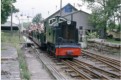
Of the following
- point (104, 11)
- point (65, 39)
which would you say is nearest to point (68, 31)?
point (65, 39)

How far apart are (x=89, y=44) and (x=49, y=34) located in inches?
657

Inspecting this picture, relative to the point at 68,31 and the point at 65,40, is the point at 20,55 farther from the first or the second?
the point at 68,31

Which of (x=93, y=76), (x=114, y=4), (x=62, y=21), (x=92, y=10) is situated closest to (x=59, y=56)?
(x=62, y=21)

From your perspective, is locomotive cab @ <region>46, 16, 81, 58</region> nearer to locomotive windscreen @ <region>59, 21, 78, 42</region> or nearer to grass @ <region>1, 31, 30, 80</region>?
locomotive windscreen @ <region>59, 21, 78, 42</region>

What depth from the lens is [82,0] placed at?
60.4 metres

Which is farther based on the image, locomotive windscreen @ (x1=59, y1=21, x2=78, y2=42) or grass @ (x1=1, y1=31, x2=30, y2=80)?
locomotive windscreen @ (x1=59, y1=21, x2=78, y2=42)

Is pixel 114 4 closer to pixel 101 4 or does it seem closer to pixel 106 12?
pixel 106 12

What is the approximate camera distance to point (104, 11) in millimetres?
53531

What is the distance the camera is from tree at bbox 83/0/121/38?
165ft

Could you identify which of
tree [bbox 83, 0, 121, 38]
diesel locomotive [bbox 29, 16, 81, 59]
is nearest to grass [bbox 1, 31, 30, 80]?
diesel locomotive [bbox 29, 16, 81, 59]

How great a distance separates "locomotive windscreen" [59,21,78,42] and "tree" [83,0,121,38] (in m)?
23.7

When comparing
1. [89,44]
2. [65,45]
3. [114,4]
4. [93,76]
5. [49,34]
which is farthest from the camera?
[114,4]

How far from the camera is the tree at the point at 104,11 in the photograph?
5041 cm

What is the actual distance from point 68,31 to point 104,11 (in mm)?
29927
